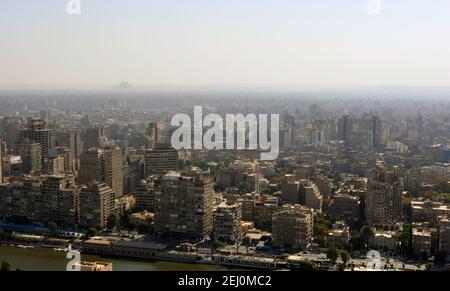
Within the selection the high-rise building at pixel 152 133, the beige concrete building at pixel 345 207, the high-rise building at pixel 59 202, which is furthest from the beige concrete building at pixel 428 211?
the high-rise building at pixel 152 133

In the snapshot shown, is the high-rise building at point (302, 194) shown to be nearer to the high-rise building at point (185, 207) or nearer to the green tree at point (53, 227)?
the high-rise building at point (185, 207)

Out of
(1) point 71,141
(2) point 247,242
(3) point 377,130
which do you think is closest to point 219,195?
(2) point 247,242

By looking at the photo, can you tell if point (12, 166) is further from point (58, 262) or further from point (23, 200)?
point (58, 262)

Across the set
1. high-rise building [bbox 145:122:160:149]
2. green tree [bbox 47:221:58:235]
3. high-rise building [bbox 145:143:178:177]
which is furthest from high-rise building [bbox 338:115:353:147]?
green tree [bbox 47:221:58:235]

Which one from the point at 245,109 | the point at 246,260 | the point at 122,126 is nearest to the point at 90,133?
the point at 122,126

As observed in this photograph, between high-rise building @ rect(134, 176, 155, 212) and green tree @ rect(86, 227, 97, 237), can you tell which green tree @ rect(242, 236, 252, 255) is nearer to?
green tree @ rect(86, 227, 97, 237)

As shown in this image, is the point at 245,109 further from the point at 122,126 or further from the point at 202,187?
the point at 202,187

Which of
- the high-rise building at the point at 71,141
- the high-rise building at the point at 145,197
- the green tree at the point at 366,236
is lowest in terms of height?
the green tree at the point at 366,236
